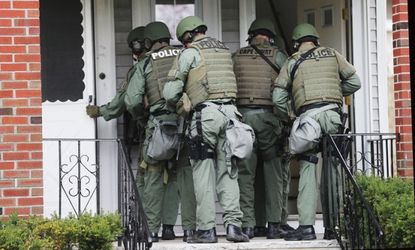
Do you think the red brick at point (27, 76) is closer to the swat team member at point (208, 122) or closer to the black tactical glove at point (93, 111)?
the swat team member at point (208, 122)

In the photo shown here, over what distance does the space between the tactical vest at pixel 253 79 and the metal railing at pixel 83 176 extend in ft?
3.91

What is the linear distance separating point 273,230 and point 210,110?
1337 millimetres

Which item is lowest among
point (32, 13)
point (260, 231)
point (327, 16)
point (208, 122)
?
point (260, 231)

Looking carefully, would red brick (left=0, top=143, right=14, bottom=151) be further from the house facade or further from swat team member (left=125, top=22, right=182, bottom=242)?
swat team member (left=125, top=22, right=182, bottom=242)

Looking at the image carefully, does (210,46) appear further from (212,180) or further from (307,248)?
(307,248)

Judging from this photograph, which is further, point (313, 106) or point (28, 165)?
point (313, 106)

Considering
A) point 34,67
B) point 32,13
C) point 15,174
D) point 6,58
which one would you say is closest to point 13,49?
point 6,58

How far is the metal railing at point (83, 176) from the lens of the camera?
7785mm

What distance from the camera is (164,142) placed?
25.9ft

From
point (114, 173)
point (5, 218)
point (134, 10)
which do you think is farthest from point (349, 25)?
point (5, 218)

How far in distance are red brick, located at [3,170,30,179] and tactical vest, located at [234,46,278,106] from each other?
Answer: 203 cm

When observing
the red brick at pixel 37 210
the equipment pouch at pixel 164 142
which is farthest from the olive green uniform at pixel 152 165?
the red brick at pixel 37 210

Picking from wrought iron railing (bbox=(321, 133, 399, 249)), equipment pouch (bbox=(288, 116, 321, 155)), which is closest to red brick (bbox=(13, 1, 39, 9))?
equipment pouch (bbox=(288, 116, 321, 155))

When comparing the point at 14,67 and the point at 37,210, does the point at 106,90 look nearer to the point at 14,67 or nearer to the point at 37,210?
the point at 14,67
